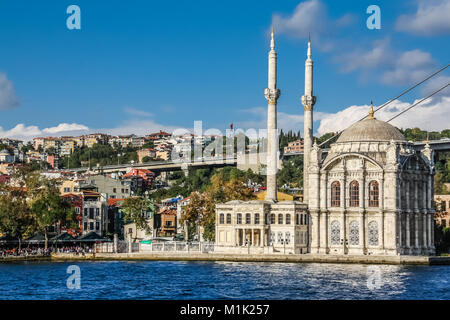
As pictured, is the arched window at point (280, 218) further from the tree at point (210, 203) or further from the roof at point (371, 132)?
the tree at point (210, 203)

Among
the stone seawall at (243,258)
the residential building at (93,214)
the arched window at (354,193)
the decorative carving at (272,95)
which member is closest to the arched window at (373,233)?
the arched window at (354,193)

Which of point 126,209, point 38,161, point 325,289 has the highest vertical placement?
point 38,161

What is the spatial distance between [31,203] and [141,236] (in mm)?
21032

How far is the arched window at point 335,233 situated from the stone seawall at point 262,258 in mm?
3692

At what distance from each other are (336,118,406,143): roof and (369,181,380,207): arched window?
4490 millimetres

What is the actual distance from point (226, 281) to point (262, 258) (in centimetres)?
1711

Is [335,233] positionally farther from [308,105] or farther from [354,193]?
[308,105]

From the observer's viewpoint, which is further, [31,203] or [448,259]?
[31,203]

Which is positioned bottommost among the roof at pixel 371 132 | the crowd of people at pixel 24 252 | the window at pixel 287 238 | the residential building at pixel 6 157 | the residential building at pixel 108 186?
the crowd of people at pixel 24 252

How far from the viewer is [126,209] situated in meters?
87.5

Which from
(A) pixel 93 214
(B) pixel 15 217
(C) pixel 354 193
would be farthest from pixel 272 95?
(A) pixel 93 214

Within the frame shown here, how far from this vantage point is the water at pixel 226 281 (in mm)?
44750
